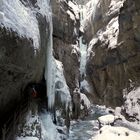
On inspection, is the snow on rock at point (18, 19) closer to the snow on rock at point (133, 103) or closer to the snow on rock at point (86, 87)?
the snow on rock at point (133, 103)

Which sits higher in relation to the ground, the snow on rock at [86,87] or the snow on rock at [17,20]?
the snow on rock at [86,87]

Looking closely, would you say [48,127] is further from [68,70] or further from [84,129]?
[68,70]

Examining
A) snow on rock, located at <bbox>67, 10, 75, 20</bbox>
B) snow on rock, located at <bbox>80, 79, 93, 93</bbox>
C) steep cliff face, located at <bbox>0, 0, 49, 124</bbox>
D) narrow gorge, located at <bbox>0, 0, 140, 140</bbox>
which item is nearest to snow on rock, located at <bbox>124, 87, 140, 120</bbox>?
narrow gorge, located at <bbox>0, 0, 140, 140</bbox>

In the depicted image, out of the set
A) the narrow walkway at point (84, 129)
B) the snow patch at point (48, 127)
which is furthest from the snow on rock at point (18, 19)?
the narrow walkway at point (84, 129)

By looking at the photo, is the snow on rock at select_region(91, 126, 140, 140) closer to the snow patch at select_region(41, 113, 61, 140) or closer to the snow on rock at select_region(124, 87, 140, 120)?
the snow patch at select_region(41, 113, 61, 140)

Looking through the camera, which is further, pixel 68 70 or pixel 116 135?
pixel 68 70

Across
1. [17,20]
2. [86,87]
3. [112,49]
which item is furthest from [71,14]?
[17,20]

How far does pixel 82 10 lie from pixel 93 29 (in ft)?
20.8

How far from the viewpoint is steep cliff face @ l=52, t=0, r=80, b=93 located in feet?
69.8

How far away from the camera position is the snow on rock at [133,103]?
67.9ft

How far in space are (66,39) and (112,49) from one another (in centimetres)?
739

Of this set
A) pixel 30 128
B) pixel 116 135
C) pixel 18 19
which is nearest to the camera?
pixel 18 19

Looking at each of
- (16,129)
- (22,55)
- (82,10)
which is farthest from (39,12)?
(82,10)

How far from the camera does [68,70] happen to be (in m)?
22.8
